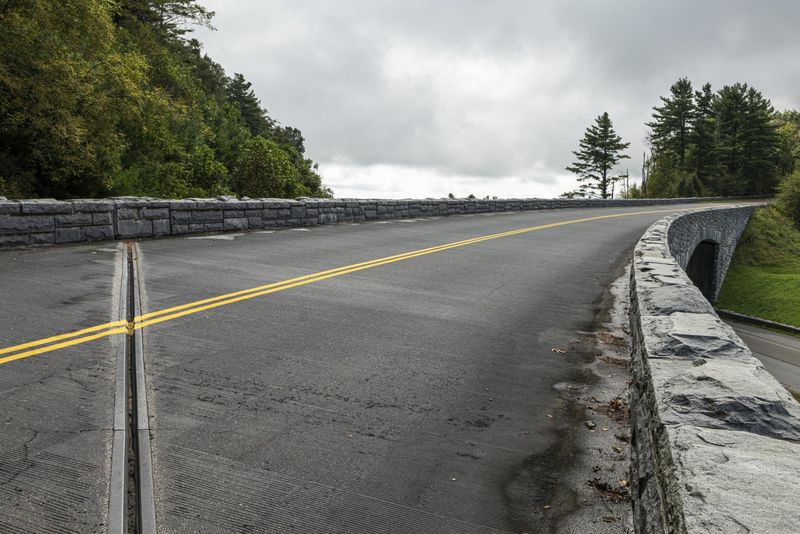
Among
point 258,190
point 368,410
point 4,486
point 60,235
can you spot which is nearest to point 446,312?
point 368,410

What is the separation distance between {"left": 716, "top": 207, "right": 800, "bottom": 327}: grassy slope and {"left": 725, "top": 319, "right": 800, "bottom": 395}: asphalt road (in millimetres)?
2597

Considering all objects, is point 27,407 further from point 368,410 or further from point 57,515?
point 368,410

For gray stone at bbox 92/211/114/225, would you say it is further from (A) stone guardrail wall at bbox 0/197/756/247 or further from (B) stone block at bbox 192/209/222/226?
(B) stone block at bbox 192/209/222/226

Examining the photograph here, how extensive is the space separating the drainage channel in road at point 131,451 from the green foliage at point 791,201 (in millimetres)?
70560

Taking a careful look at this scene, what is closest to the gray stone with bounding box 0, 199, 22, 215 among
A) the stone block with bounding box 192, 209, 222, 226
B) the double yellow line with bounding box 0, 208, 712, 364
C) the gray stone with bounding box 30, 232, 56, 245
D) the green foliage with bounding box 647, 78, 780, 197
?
the gray stone with bounding box 30, 232, 56, 245

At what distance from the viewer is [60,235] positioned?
1204 cm

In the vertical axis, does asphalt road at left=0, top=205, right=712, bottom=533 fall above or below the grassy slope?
above

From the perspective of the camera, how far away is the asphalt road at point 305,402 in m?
3.39

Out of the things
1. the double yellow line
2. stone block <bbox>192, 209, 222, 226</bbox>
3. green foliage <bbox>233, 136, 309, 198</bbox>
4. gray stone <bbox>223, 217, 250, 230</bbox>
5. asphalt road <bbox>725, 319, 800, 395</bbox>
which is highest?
green foliage <bbox>233, 136, 309, 198</bbox>

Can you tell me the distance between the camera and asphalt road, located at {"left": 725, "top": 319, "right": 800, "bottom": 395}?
26.6m

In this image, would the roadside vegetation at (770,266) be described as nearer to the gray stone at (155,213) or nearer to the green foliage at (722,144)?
the green foliage at (722,144)

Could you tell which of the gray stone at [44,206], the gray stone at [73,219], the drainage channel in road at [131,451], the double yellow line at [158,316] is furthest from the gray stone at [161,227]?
the drainage channel in road at [131,451]

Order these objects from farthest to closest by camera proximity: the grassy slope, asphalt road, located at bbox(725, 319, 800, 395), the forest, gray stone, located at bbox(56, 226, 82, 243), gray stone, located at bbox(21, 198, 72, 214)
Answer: the grassy slope, asphalt road, located at bbox(725, 319, 800, 395), the forest, gray stone, located at bbox(56, 226, 82, 243), gray stone, located at bbox(21, 198, 72, 214)

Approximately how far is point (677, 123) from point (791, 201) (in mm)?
32340
